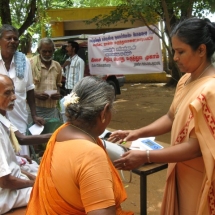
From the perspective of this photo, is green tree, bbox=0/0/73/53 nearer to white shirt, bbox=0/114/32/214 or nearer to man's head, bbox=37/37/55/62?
man's head, bbox=37/37/55/62

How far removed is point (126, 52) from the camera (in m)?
6.59

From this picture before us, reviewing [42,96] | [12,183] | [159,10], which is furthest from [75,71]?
[12,183]

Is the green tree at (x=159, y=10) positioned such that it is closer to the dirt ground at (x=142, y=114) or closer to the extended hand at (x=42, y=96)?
the dirt ground at (x=142, y=114)

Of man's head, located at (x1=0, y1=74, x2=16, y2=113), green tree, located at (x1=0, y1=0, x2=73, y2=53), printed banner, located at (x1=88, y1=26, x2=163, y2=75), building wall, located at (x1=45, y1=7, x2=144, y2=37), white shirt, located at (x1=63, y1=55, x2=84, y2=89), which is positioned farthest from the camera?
building wall, located at (x1=45, y1=7, x2=144, y2=37)

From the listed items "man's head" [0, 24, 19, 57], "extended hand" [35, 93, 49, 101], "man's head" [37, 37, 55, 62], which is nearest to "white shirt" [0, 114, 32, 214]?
"man's head" [0, 24, 19, 57]

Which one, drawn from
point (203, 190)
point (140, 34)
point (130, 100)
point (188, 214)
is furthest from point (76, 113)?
point (130, 100)

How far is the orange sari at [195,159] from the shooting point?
1654mm

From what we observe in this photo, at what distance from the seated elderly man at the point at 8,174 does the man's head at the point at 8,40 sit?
3.55 feet

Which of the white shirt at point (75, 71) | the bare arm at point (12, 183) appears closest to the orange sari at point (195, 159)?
the bare arm at point (12, 183)

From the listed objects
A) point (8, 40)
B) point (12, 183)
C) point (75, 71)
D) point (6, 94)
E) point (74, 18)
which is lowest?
point (12, 183)

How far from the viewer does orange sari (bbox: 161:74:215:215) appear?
1.65 meters

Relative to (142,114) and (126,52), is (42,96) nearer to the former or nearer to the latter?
(126,52)

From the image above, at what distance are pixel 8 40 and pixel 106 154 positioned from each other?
2.35 m

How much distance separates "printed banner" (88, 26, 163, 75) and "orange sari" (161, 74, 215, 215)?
13.6ft
